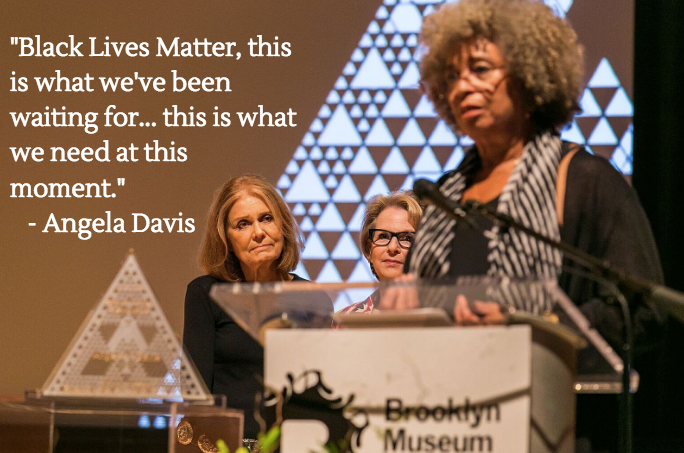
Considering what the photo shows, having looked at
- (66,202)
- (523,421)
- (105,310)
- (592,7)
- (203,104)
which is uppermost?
(592,7)

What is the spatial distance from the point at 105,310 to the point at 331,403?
1.58 feet

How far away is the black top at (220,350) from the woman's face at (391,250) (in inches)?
24.0

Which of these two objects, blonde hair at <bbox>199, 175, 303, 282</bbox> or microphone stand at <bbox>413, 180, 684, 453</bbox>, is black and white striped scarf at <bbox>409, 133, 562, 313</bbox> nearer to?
microphone stand at <bbox>413, 180, 684, 453</bbox>

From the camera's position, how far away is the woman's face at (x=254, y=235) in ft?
11.8

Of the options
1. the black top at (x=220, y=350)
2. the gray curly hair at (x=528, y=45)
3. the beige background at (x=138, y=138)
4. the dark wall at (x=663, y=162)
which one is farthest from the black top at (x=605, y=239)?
the beige background at (x=138, y=138)

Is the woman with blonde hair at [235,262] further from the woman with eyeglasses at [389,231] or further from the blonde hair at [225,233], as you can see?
the woman with eyeglasses at [389,231]

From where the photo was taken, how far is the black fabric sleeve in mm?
3303

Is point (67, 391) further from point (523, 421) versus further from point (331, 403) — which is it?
point (523, 421)

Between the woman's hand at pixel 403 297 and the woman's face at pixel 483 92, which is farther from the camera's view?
the woman's face at pixel 483 92

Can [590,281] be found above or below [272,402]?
above

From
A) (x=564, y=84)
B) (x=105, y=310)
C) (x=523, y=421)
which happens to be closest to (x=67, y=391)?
(x=105, y=310)

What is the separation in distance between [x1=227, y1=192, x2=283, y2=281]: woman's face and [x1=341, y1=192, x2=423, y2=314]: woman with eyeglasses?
37cm

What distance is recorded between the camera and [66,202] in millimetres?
5199

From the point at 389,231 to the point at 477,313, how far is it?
229cm
